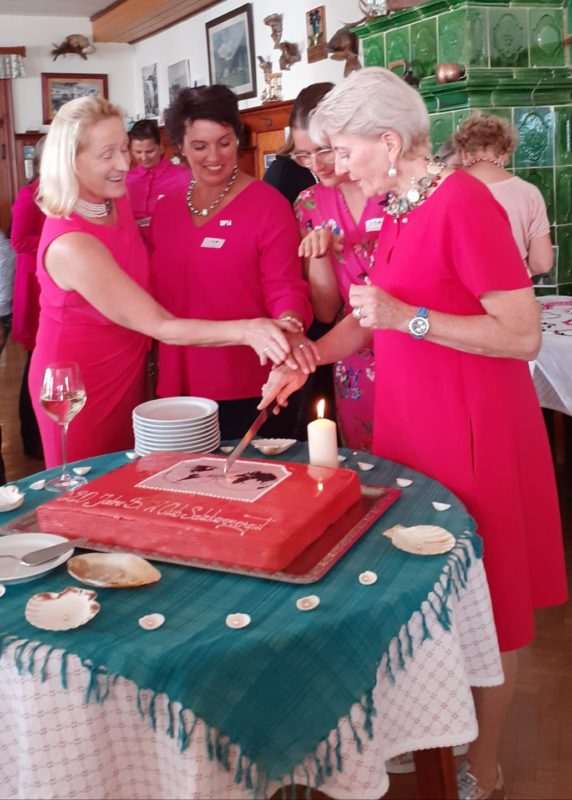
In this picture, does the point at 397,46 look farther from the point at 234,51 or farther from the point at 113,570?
the point at 113,570

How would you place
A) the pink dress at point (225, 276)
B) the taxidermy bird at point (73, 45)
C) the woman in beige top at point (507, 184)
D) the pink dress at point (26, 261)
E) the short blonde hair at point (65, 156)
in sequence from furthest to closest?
1. the taxidermy bird at point (73, 45)
2. the pink dress at point (26, 261)
3. the woman in beige top at point (507, 184)
4. the pink dress at point (225, 276)
5. the short blonde hair at point (65, 156)

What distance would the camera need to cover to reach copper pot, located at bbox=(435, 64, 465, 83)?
539cm

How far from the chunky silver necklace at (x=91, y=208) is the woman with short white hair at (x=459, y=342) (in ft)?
2.12

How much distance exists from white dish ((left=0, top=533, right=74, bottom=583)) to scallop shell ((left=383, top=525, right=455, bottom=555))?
548 millimetres

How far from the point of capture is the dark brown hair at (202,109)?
256 centimetres

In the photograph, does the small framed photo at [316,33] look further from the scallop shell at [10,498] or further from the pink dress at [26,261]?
the scallop shell at [10,498]

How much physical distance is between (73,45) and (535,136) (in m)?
7.27

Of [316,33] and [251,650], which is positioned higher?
[316,33]

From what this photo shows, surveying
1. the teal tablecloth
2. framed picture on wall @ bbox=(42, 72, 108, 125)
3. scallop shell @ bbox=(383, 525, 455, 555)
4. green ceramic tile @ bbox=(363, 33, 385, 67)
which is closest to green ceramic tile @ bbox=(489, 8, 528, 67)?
green ceramic tile @ bbox=(363, 33, 385, 67)

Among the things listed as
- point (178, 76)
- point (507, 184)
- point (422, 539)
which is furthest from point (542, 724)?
point (178, 76)

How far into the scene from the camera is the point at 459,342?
5.80ft

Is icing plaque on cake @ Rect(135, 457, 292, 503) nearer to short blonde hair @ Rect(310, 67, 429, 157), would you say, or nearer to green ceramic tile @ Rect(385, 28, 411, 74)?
short blonde hair @ Rect(310, 67, 429, 157)

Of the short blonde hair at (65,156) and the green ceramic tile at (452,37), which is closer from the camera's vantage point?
the short blonde hair at (65,156)

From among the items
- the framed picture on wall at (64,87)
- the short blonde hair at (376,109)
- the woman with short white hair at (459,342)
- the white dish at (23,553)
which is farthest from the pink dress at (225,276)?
the framed picture on wall at (64,87)
